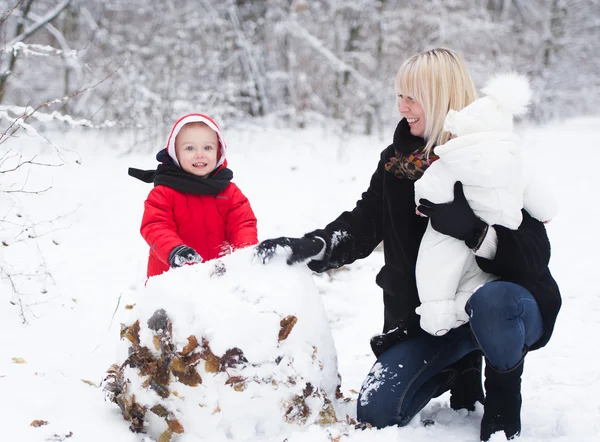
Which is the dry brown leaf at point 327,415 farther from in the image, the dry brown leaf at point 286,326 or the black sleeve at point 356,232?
the black sleeve at point 356,232

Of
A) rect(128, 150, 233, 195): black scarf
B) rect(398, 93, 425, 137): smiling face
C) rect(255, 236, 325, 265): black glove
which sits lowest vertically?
rect(255, 236, 325, 265): black glove

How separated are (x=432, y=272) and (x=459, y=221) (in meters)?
0.22

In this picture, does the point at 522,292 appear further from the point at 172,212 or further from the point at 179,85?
the point at 179,85

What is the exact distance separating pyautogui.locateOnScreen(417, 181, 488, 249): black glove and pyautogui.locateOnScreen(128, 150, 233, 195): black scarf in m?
1.21

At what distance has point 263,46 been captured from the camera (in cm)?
1035

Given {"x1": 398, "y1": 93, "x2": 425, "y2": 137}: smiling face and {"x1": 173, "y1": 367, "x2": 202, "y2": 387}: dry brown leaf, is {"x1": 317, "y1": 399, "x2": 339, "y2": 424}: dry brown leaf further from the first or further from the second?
{"x1": 398, "y1": 93, "x2": 425, "y2": 137}: smiling face

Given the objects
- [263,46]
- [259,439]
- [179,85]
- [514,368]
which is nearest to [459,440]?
[514,368]

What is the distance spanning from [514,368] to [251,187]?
16.8 ft

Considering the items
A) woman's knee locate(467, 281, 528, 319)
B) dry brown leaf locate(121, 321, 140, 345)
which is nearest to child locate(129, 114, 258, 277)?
dry brown leaf locate(121, 321, 140, 345)

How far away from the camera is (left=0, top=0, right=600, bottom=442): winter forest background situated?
2393 millimetres

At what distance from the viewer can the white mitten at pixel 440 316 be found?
206 centimetres

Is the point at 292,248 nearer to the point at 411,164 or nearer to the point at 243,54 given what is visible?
the point at 411,164

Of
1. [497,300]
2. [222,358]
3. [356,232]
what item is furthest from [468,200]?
[222,358]

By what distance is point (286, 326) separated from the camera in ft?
6.27
